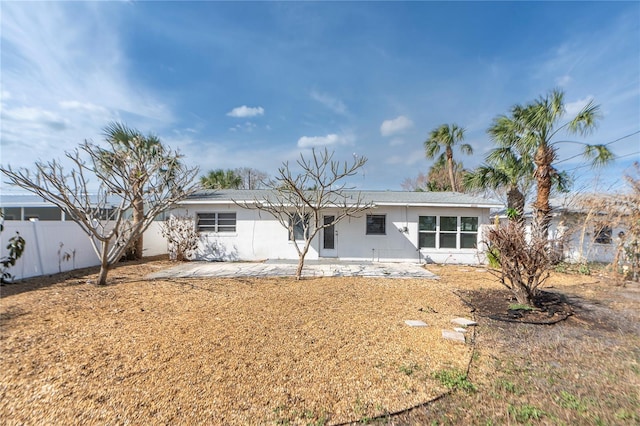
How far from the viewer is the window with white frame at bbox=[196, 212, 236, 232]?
39.3 feet

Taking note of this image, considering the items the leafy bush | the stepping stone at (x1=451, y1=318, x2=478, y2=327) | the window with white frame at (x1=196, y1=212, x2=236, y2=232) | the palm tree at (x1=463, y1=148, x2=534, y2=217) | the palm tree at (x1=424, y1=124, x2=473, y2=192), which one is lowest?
the stepping stone at (x1=451, y1=318, x2=478, y2=327)

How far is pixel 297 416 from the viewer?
223cm

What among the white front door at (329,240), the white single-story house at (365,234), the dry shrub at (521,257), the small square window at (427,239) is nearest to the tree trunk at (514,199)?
the white single-story house at (365,234)

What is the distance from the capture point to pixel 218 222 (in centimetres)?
1199

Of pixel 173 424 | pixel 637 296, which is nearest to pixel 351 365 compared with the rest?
pixel 173 424

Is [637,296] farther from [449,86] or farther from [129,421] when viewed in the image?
[129,421]

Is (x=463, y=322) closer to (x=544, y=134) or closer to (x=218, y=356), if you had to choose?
(x=218, y=356)

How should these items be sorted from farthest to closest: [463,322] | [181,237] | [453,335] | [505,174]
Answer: [505,174], [181,237], [463,322], [453,335]

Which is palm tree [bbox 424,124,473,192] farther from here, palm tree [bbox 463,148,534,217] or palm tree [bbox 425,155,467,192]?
palm tree [bbox 463,148,534,217]

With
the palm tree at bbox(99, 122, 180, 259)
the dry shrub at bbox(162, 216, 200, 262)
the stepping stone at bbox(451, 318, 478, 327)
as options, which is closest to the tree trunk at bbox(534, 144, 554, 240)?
the stepping stone at bbox(451, 318, 478, 327)

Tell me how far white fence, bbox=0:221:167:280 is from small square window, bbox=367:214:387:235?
1122 cm

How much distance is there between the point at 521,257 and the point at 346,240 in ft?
23.0

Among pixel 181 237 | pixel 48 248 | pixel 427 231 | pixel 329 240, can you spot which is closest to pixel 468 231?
pixel 427 231

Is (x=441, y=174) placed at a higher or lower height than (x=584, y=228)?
higher
